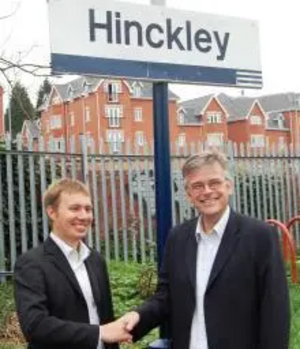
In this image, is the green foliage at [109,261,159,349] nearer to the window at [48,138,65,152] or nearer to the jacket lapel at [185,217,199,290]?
the window at [48,138,65,152]

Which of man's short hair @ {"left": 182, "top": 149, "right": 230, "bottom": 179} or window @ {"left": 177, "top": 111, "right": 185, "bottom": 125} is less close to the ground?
window @ {"left": 177, "top": 111, "right": 185, "bottom": 125}

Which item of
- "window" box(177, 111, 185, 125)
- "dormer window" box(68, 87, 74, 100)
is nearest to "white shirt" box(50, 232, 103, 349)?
"dormer window" box(68, 87, 74, 100)

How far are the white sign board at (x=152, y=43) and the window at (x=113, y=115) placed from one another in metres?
59.7

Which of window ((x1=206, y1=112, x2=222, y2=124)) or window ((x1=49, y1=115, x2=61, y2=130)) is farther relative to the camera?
window ((x1=206, y1=112, x2=222, y2=124))

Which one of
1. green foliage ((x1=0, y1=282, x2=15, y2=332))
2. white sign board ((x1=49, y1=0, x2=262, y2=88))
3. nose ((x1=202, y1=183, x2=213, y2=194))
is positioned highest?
white sign board ((x1=49, y1=0, x2=262, y2=88))

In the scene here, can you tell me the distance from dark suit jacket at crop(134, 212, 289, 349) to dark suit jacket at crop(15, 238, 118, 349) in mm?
398

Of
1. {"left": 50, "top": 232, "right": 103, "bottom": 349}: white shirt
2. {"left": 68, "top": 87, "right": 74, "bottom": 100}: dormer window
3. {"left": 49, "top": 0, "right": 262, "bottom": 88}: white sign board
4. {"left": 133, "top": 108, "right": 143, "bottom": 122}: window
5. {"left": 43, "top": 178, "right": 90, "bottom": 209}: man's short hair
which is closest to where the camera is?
{"left": 50, "top": 232, "right": 103, "bottom": 349}: white shirt

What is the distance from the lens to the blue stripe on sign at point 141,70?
10.0 ft

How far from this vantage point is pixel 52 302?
2766 mm

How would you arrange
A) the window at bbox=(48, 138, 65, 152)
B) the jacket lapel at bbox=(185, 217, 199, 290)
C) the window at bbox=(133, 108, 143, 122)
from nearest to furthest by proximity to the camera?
the jacket lapel at bbox=(185, 217, 199, 290) < the window at bbox=(48, 138, 65, 152) < the window at bbox=(133, 108, 143, 122)

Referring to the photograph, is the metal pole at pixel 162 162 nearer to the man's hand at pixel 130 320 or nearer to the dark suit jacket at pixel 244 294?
the man's hand at pixel 130 320

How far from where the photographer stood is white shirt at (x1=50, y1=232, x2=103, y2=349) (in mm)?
2857

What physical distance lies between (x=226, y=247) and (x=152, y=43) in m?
1.09

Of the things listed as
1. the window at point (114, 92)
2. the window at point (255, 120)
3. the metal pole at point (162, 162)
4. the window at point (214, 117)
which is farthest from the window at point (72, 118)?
the metal pole at point (162, 162)
